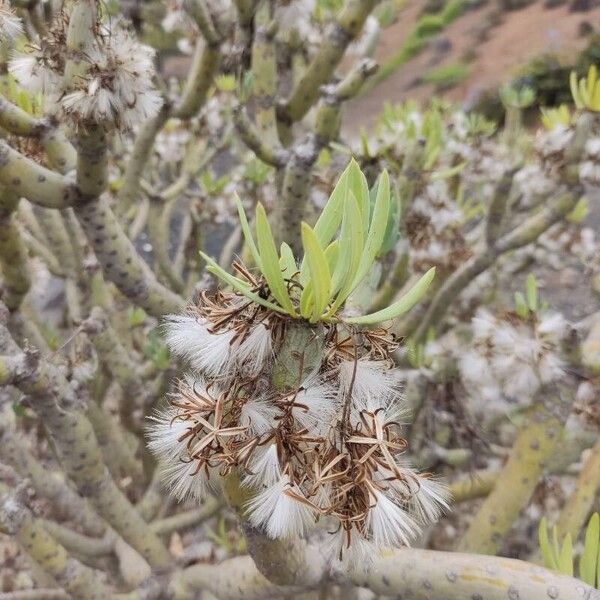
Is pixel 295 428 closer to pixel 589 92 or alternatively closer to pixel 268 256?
pixel 268 256

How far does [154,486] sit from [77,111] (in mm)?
1612

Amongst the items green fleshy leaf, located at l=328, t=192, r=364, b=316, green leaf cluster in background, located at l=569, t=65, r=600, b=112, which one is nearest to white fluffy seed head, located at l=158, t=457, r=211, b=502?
green fleshy leaf, located at l=328, t=192, r=364, b=316

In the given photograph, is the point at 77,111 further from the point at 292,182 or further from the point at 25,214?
the point at 25,214

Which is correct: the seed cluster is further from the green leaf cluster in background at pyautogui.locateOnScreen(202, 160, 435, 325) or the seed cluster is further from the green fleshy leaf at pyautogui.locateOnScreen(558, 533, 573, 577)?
the green fleshy leaf at pyautogui.locateOnScreen(558, 533, 573, 577)

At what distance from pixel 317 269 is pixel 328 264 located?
0.15ft

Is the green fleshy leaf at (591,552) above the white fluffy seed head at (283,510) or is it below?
above

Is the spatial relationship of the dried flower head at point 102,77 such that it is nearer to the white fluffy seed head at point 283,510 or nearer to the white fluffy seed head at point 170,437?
the white fluffy seed head at point 170,437

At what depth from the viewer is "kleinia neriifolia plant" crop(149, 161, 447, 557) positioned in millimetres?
535

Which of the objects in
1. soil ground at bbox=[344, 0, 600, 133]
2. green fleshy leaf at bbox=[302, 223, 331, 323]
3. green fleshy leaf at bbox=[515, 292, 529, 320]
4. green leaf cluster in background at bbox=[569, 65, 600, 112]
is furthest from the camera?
soil ground at bbox=[344, 0, 600, 133]

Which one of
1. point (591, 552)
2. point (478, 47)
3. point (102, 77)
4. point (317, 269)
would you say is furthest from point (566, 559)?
point (478, 47)

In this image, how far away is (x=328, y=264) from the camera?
53 centimetres

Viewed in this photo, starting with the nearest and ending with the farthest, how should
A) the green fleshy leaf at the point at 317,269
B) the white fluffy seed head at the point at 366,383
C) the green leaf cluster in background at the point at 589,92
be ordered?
the green fleshy leaf at the point at 317,269 → the white fluffy seed head at the point at 366,383 → the green leaf cluster in background at the point at 589,92

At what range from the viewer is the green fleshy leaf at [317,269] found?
1.55 ft

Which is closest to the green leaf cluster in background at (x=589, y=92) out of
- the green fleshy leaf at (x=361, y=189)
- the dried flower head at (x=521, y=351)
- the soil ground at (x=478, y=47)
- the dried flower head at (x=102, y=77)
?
the dried flower head at (x=521, y=351)
